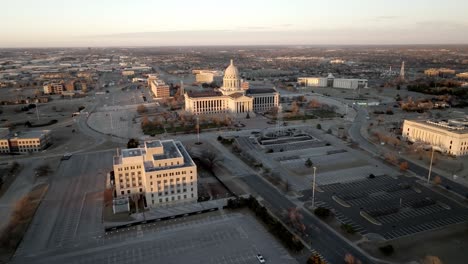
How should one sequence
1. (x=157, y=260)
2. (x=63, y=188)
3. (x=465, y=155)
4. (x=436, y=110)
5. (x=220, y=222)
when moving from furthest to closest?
(x=436, y=110), (x=465, y=155), (x=63, y=188), (x=220, y=222), (x=157, y=260)

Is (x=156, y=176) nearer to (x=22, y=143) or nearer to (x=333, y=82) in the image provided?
(x=22, y=143)

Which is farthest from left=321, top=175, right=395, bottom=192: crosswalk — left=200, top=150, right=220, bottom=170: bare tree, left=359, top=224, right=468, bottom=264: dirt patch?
left=200, top=150, right=220, bottom=170: bare tree

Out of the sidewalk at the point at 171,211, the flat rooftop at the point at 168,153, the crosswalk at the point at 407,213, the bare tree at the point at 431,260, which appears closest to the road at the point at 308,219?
the bare tree at the point at 431,260

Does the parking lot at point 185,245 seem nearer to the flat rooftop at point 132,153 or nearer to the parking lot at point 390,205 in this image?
the parking lot at point 390,205

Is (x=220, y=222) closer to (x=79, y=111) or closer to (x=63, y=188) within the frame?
(x=63, y=188)

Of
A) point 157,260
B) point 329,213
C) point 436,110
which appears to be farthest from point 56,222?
point 436,110
